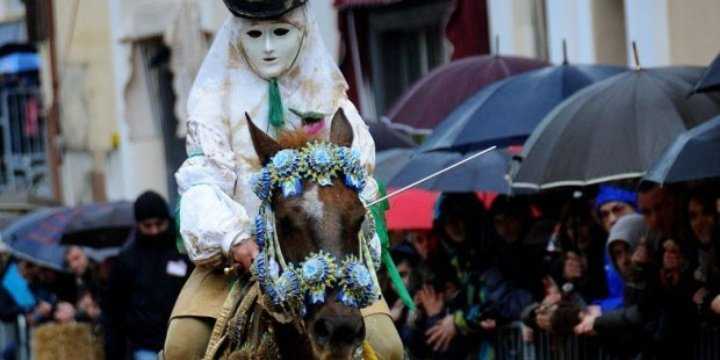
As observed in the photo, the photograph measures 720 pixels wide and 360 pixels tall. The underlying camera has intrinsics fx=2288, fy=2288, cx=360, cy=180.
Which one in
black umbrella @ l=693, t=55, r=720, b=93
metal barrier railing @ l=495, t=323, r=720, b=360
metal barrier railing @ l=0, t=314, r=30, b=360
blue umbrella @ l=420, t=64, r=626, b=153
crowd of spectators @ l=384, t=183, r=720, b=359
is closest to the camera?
black umbrella @ l=693, t=55, r=720, b=93

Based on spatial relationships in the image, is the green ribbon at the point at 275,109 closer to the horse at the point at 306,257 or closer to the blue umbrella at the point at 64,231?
the horse at the point at 306,257

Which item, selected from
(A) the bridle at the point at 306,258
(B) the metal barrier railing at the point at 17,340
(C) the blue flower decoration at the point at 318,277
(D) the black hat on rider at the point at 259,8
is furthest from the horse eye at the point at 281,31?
(B) the metal barrier railing at the point at 17,340

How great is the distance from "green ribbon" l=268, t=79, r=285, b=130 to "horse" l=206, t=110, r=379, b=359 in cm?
99

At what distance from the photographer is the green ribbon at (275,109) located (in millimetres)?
10492

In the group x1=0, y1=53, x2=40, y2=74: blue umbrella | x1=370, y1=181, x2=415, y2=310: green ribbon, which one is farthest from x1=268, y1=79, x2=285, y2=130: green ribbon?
x1=0, y1=53, x2=40, y2=74: blue umbrella

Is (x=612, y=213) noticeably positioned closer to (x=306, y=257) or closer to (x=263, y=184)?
(x=263, y=184)

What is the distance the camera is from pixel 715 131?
11852 millimetres

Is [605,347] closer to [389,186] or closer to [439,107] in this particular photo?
[389,186]

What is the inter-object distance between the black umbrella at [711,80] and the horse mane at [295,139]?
10.1 ft

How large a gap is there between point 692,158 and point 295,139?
9.80ft

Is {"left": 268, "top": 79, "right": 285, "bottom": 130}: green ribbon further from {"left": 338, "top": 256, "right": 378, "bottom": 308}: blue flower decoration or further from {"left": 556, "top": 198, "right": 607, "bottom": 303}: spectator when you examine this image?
{"left": 556, "top": 198, "right": 607, "bottom": 303}: spectator

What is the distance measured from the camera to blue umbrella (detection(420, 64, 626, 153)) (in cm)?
1467

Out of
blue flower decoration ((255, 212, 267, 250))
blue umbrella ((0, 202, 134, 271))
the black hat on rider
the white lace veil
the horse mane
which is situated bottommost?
blue umbrella ((0, 202, 134, 271))

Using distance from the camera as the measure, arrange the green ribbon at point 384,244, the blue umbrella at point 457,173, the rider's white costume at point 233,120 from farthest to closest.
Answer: the blue umbrella at point 457,173 → the green ribbon at point 384,244 → the rider's white costume at point 233,120
